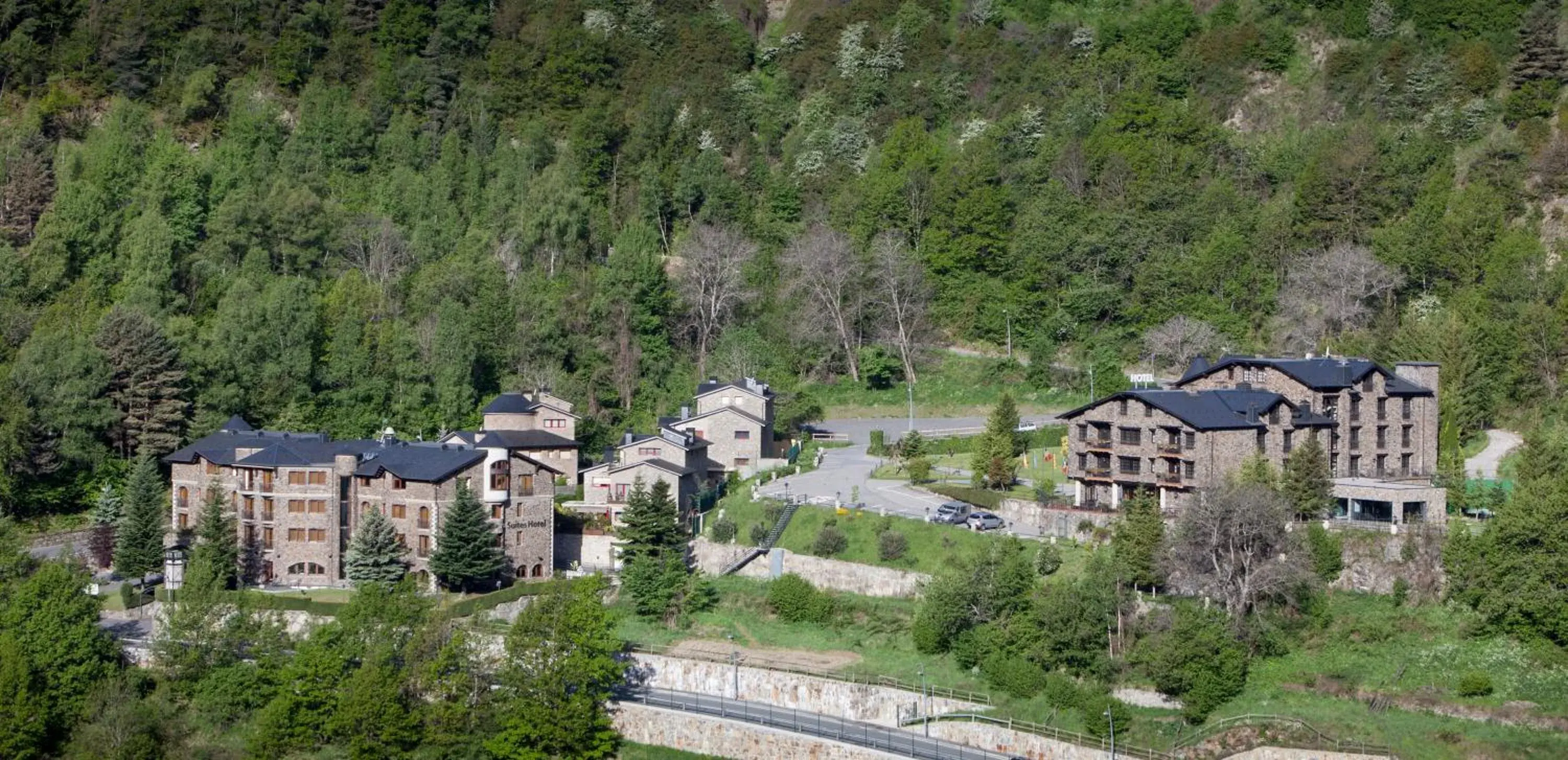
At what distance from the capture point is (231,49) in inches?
4766

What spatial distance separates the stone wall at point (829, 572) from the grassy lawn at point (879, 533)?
424 mm

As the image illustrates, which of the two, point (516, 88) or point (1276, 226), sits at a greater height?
point (516, 88)

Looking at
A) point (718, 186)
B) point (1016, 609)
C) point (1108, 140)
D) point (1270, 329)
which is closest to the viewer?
point (1016, 609)

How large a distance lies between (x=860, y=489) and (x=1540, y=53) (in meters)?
48.4

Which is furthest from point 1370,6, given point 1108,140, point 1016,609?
point 1016,609

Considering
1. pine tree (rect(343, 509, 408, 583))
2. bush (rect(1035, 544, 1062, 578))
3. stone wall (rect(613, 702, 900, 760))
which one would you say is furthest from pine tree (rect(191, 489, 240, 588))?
bush (rect(1035, 544, 1062, 578))

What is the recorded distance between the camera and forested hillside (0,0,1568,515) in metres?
82.0

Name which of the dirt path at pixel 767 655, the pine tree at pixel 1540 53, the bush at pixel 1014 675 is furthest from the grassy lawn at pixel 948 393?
the bush at pixel 1014 675

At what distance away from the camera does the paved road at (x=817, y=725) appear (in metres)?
51.8

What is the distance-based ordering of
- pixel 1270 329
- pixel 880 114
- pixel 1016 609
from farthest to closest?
pixel 880 114 → pixel 1270 329 → pixel 1016 609

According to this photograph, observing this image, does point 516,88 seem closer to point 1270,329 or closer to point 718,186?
point 718,186

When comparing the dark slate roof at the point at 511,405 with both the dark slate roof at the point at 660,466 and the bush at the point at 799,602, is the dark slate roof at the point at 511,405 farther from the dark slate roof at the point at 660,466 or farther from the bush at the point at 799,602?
the bush at the point at 799,602

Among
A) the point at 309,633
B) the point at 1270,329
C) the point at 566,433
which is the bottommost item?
the point at 309,633

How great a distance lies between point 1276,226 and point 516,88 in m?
53.1
